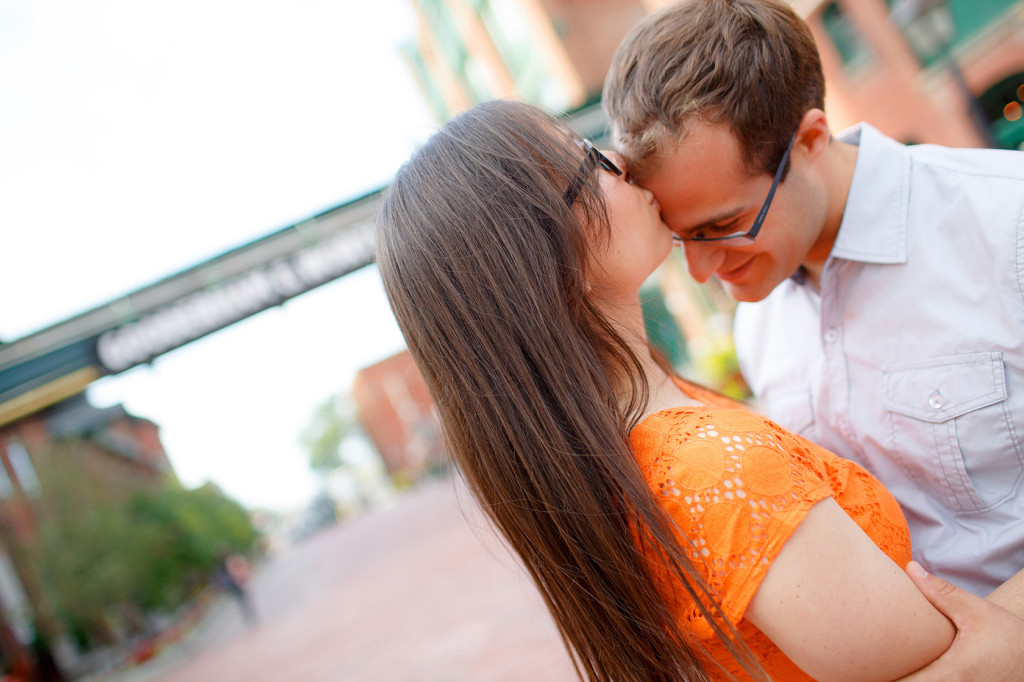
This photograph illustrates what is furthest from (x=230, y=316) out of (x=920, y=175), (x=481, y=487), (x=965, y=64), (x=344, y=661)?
(x=965, y=64)

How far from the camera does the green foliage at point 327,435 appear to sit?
8212 centimetres

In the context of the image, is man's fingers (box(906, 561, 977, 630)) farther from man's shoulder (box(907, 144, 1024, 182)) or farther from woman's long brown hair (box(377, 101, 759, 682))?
man's shoulder (box(907, 144, 1024, 182))

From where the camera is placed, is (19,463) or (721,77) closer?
(721,77)

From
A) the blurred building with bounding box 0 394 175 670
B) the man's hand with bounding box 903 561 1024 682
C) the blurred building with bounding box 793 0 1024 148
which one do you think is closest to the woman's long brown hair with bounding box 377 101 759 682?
the man's hand with bounding box 903 561 1024 682

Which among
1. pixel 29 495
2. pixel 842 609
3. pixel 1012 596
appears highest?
pixel 29 495

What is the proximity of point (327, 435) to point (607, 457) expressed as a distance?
8473 centimetres

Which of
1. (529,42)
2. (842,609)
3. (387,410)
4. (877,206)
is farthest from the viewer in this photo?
(387,410)

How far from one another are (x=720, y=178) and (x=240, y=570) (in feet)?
63.3

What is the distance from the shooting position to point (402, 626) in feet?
27.2

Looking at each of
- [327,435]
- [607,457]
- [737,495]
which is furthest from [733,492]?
[327,435]

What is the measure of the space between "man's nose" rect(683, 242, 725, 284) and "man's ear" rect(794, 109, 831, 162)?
0.34 meters

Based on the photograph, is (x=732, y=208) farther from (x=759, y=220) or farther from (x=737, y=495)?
(x=737, y=495)

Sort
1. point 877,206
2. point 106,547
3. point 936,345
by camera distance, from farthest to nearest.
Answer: point 106,547
point 877,206
point 936,345

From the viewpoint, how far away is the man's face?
1688 mm
